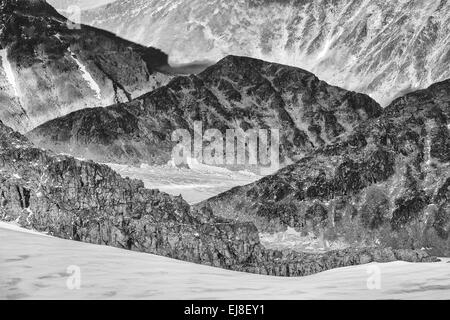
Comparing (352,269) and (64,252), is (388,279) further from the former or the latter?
(64,252)
